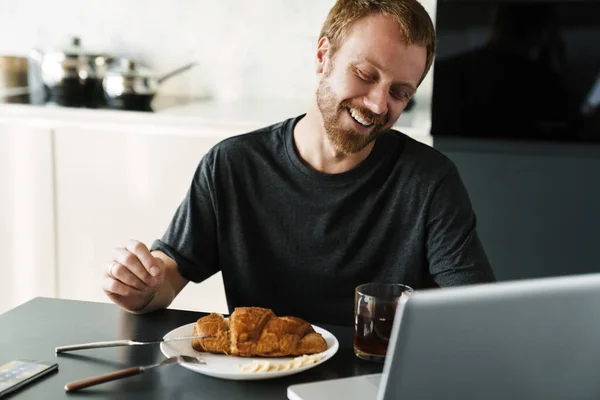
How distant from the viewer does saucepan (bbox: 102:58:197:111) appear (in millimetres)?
3033

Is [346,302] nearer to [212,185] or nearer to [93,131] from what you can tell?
[212,185]

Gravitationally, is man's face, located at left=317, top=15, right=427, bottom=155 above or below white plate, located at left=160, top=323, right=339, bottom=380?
above

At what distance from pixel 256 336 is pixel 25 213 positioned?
6.57ft

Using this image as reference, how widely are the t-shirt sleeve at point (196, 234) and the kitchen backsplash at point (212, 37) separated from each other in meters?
1.58

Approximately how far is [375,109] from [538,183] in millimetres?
1089

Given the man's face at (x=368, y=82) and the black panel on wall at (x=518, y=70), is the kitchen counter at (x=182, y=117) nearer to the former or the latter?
the black panel on wall at (x=518, y=70)

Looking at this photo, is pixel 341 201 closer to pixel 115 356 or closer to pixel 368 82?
pixel 368 82

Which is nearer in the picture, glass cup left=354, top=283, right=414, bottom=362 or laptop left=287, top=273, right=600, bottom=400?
laptop left=287, top=273, right=600, bottom=400

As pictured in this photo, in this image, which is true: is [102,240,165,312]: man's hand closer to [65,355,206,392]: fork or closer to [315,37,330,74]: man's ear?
[65,355,206,392]: fork

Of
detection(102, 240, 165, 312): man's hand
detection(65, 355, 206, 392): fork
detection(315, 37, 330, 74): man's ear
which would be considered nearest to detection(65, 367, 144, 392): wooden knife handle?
detection(65, 355, 206, 392): fork

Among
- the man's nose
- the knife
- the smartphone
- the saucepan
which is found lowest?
the smartphone

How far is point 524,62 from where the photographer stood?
2576 millimetres

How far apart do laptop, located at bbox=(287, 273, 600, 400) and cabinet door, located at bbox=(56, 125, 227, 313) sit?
2000 mm

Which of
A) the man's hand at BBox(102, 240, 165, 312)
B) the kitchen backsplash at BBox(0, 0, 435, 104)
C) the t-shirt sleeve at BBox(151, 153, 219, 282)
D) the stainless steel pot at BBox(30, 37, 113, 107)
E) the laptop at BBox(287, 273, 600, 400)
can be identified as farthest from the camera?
the kitchen backsplash at BBox(0, 0, 435, 104)
